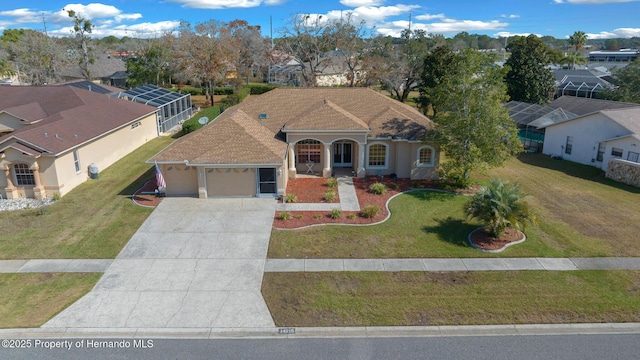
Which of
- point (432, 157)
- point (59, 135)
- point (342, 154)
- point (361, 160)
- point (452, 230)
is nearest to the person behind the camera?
point (452, 230)

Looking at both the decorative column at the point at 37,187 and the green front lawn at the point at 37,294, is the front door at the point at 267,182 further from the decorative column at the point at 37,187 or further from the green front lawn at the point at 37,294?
the decorative column at the point at 37,187

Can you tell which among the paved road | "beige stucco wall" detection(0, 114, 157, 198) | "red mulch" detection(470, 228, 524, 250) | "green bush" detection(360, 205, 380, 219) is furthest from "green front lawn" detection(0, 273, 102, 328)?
"red mulch" detection(470, 228, 524, 250)

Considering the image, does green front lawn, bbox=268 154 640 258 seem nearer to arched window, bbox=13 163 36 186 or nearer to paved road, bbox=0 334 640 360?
paved road, bbox=0 334 640 360

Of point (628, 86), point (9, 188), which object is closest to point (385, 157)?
point (9, 188)

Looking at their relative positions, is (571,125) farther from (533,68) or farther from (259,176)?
(259,176)

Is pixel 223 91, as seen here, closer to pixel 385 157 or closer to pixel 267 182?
pixel 385 157

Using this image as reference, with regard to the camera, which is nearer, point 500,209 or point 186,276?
point 186,276

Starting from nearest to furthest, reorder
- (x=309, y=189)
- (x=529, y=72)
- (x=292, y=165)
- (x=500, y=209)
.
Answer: (x=500, y=209), (x=309, y=189), (x=292, y=165), (x=529, y=72)
